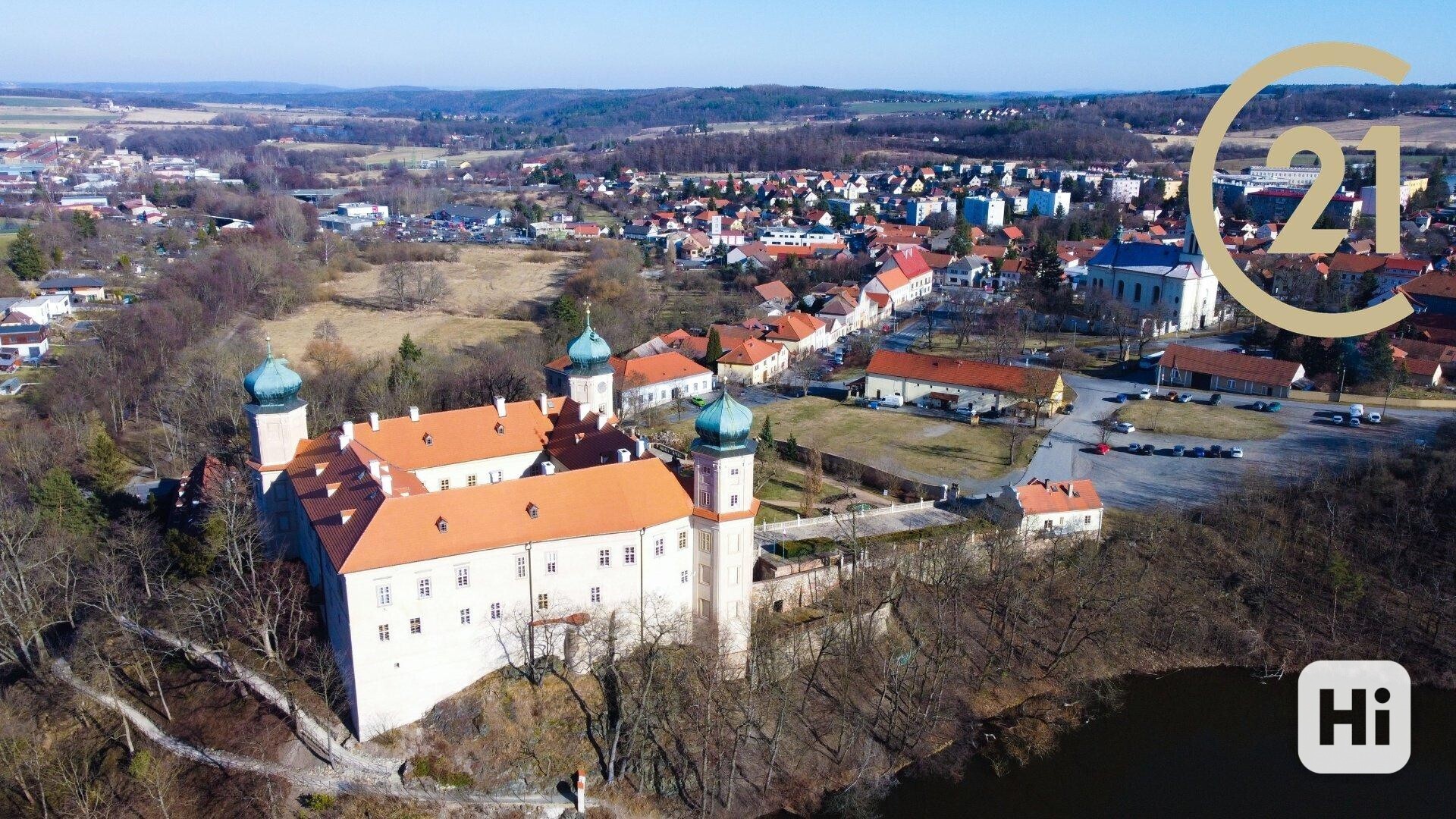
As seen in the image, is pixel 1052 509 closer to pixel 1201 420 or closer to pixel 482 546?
pixel 1201 420

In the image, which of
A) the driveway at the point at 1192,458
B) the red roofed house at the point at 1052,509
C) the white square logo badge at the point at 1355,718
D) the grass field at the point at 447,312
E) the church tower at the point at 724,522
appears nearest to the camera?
the white square logo badge at the point at 1355,718

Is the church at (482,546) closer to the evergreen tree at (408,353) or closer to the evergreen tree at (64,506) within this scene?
the evergreen tree at (64,506)

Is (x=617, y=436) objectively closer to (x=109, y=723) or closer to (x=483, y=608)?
(x=483, y=608)

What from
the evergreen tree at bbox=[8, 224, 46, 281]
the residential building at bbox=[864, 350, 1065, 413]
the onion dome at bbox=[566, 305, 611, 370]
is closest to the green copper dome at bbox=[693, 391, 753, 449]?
the onion dome at bbox=[566, 305, 611, 370]

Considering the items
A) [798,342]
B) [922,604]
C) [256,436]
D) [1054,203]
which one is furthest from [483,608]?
[1054,203]

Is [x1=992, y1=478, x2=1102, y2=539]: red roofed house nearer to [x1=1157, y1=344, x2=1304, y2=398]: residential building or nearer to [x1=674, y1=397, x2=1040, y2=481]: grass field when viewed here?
[x1=674, y1=397, x2=1040, y2=481]: grass field

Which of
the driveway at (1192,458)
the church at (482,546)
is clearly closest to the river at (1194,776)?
the church at (482,546)

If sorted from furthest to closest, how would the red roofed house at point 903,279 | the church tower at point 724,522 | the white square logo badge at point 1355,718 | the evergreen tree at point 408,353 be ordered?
the red roofed house at point 903,279 → the evergreen tree at point 408,353 → the church tower at point 724,522 → the white square logo badge at point 1355,718
